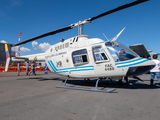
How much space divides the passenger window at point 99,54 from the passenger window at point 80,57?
0.53 m

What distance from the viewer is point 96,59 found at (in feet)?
19.3

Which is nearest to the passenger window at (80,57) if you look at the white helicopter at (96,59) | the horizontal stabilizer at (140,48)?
the white helicopter at (96,59)

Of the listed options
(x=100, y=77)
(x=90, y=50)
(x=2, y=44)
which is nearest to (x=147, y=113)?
(x=100, y=77)

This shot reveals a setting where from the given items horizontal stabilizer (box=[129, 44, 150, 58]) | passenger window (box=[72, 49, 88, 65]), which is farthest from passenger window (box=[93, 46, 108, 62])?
horizontal stabilizer (box=[129, 44, 150, 58])

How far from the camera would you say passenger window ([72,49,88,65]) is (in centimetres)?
624

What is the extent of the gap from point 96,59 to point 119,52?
1.15 m

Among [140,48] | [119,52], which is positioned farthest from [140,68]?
[140,48]

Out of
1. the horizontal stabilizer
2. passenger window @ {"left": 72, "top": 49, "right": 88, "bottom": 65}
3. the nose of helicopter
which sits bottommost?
the nose of helicopter

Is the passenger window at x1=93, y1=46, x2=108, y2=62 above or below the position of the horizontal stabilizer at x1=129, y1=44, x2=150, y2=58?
below

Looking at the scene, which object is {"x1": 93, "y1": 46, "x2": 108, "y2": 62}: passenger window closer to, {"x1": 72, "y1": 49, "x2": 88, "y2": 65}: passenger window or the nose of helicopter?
{"x1": 72, "y1": 49, "x2": 88, "y2": 65}: passenger window

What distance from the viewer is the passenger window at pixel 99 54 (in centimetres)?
568

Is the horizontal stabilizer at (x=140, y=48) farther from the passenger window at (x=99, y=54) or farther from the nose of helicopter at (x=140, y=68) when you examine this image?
the passenger window at (x=99, y=54)

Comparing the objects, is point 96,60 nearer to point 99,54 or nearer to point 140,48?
point 99,54

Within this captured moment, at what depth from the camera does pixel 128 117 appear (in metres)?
2.73
